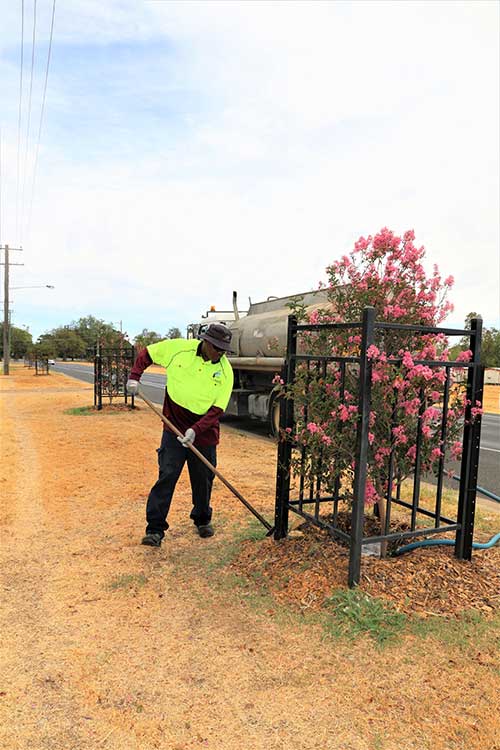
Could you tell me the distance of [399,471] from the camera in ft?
12.1

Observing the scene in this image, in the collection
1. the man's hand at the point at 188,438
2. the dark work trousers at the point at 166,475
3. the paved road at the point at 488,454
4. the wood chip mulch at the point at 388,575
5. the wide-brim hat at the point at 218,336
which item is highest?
the wide-brim hat at the point at 218,336

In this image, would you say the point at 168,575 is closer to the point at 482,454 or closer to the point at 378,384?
the point at 378,384

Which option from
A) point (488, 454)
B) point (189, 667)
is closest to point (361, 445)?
point (189, 667)

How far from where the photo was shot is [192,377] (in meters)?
4.57

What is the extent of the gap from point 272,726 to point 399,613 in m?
1.12

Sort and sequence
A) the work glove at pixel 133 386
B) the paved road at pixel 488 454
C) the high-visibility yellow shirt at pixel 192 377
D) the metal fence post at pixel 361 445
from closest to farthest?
the metal fence post at pixel 361 445, the high-visibility yellow shirt at pixel 192 377, the work glove at pixel 133 386, the paved road at pixel 488 454

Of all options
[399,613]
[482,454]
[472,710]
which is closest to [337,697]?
[472,710]

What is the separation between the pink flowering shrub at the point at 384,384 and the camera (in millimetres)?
3436

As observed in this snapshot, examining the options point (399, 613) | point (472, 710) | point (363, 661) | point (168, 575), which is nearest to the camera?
point (472, 710)

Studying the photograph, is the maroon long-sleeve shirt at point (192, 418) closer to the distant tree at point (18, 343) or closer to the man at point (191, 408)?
the man at point (191, 408)

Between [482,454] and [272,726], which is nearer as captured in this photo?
[272,726]

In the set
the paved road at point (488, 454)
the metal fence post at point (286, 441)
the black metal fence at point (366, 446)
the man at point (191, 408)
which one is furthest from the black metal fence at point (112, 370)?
the black metal fence at point (366, 446)

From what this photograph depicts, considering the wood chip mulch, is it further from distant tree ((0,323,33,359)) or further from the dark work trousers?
distant tree ((0,323,33,359))

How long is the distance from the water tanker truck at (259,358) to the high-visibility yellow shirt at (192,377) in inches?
218
